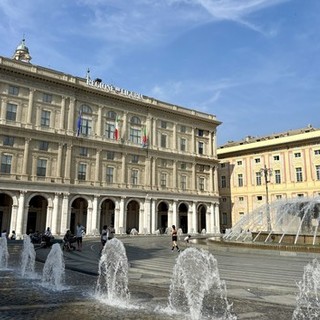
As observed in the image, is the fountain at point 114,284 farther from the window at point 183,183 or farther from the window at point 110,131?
the window at point 183,183

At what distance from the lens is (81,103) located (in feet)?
137

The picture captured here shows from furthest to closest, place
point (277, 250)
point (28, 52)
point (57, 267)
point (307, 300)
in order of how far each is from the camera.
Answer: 1. point (28, 52)
2. point (277, 250)
3. point (57, 267)
4. point (307, 300)

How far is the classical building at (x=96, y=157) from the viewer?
36.6 meters

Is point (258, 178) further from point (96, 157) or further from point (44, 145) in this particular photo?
point (44, 145)

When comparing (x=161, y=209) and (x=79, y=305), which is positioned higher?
(x=161, y=209)

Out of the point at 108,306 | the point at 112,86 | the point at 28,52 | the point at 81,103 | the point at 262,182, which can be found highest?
the point at 28,52

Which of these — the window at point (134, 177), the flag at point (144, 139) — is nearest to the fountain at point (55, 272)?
the window at point (134, 177)

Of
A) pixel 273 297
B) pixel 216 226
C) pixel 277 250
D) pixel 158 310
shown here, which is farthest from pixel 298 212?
pixel 216 226

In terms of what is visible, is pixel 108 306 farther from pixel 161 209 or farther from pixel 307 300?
pixel 161 209

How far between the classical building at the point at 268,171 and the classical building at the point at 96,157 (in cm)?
507

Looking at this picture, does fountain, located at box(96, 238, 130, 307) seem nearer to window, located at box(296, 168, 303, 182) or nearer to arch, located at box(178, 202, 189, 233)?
arch, located at box(178, 202, 189, 233)

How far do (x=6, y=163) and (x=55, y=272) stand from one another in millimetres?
28541

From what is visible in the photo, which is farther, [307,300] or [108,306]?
[307,300]

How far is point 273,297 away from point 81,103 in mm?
37257
